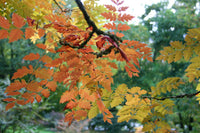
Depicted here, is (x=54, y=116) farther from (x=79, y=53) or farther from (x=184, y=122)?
(x=79, y=53)

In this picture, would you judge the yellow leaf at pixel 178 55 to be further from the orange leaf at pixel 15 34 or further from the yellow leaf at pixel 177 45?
the orange leaf at pixel 15 34

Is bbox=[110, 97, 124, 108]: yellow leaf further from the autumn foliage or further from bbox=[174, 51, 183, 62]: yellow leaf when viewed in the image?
bbox=[174, 51, 183, 62]: yellow leaf

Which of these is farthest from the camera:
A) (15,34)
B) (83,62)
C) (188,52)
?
(188,52)

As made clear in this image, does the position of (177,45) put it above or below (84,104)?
above

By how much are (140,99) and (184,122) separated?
3.99 meters

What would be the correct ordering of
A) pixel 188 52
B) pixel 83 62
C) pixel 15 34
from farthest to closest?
pixel 188 52 → pixel 83 62 → pixel 15 34

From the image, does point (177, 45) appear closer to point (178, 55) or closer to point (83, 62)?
point (178, 55)

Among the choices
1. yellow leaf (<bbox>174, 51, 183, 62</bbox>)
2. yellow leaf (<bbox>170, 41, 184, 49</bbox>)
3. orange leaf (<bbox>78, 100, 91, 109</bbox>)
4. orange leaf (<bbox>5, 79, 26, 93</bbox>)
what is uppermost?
yellow leaf (<bbox>170, 41, 184, 49</bbox>)

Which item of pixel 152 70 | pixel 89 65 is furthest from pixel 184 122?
pixel 89 65

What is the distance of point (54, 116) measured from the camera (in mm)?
4391

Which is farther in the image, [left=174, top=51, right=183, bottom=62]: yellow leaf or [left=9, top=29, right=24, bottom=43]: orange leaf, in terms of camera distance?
[left=174, top=51, right=183, bottom=62]: yellow leaf

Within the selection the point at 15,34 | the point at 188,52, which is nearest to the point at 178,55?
the point at 188,52

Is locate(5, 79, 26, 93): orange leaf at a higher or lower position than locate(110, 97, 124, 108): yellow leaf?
higher

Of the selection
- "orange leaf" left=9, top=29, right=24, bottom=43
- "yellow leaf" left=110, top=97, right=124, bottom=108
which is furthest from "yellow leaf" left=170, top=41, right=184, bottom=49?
"orange leaf" left=9, top=29, right=24, bottom=43
